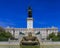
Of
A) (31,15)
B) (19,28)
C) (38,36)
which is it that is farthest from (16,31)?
(38,36)

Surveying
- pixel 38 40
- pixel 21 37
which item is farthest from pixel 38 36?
pixel 21 37

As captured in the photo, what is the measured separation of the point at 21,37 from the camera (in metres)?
53.1

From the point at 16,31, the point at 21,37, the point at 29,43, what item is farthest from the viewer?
the point at 16,31

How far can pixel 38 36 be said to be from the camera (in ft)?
177

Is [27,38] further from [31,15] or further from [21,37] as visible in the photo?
[31,15]

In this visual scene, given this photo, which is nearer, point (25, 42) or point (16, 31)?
point (25, 42)

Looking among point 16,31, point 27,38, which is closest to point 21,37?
point 27,38

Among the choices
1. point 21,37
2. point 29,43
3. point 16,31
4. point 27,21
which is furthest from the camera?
point 16,31

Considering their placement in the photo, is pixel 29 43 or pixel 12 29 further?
pixel 12 29

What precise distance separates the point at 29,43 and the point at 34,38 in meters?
3.40

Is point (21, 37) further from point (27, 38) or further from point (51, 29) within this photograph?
point (51, 29)

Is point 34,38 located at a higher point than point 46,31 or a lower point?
lower

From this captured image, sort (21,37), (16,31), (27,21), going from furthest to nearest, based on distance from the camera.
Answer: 1. (16,31)
2. (27,21)
3. (21,37)

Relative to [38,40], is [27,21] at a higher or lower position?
higher
